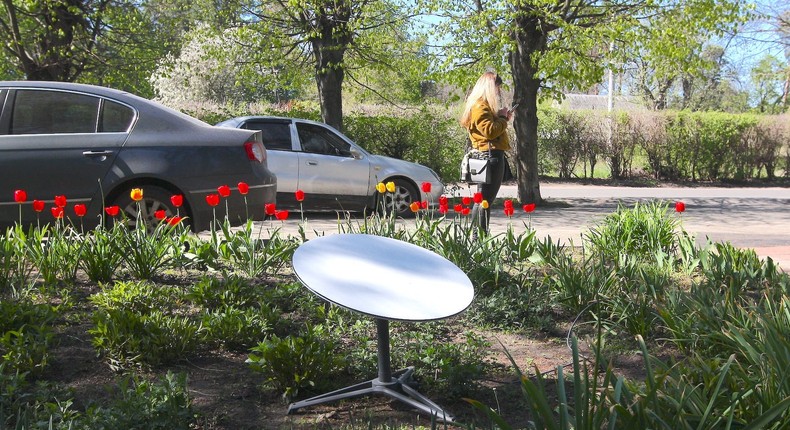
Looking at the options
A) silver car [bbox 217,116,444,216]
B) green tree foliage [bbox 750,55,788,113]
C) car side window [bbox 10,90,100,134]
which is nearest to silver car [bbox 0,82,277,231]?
car side window [bbox 10,90,100,134]

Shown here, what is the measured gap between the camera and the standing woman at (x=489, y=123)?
8.15 m

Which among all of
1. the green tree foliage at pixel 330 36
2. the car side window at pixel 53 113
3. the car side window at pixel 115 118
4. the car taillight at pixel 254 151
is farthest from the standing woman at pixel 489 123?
the green tree foliage at pixel 330 36

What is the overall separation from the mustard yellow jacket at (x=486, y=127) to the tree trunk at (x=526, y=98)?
6241mm

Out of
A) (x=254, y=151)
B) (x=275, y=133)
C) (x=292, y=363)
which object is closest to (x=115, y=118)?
(x=254, y=151)

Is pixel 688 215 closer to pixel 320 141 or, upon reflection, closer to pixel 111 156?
pixel 320 141

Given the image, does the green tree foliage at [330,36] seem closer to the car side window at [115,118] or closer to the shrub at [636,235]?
the car side window at [115,118]

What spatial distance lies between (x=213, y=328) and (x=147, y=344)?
0.38m

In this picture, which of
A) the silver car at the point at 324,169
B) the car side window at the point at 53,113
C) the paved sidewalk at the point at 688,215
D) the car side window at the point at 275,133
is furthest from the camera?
the car side window at the point at 275,133

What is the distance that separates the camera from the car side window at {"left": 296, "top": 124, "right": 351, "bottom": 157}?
12500 mm

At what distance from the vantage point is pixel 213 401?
3549mm

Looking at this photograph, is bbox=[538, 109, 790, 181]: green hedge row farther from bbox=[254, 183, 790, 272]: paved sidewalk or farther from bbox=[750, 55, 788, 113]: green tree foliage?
bbox=[750, 55, 788, 113]: green tree foliage

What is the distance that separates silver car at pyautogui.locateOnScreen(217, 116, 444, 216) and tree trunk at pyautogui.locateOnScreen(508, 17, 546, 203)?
2864mm

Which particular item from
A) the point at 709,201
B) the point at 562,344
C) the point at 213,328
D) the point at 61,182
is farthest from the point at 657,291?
the point at 709,201

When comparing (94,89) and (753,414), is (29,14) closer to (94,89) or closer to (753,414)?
(94,89)
